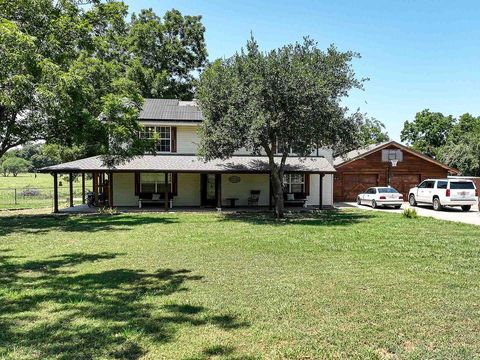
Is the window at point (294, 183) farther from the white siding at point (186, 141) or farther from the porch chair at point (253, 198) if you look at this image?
the white siding at point (186, 141)

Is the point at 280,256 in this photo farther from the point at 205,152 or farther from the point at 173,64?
the point at 173,64

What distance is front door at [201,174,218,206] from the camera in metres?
23.6

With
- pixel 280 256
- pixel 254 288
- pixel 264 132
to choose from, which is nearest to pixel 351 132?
pixel 264 132

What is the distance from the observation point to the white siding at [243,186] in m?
23.9

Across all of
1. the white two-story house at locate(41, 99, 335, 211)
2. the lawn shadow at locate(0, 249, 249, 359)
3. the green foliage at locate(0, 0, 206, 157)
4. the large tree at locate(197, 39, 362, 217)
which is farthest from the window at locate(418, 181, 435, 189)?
the lawn shadow at locate(0, 249, 249, 359)

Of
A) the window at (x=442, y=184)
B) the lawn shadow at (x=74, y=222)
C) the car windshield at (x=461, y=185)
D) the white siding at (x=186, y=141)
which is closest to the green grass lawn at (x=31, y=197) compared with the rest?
the lawn shadow at (x=74, y=222)

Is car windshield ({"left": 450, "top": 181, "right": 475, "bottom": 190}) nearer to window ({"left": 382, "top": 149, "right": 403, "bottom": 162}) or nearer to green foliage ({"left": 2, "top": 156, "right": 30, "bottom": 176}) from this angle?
window ({"left": 382, "top": 149, "right": 403, "bottom": 162})

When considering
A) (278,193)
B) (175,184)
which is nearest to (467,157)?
(278,193)

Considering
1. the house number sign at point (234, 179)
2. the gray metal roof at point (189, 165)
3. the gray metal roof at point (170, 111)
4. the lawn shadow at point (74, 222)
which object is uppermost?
the gray metal roof at point (170, 111)

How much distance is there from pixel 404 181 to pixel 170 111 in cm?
1926

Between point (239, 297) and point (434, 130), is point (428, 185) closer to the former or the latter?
point (239, 297)

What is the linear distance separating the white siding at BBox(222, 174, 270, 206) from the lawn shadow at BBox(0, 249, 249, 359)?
52.6 ft

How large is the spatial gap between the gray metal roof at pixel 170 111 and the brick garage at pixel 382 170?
12.2 metres

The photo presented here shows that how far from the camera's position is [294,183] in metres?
24.2
